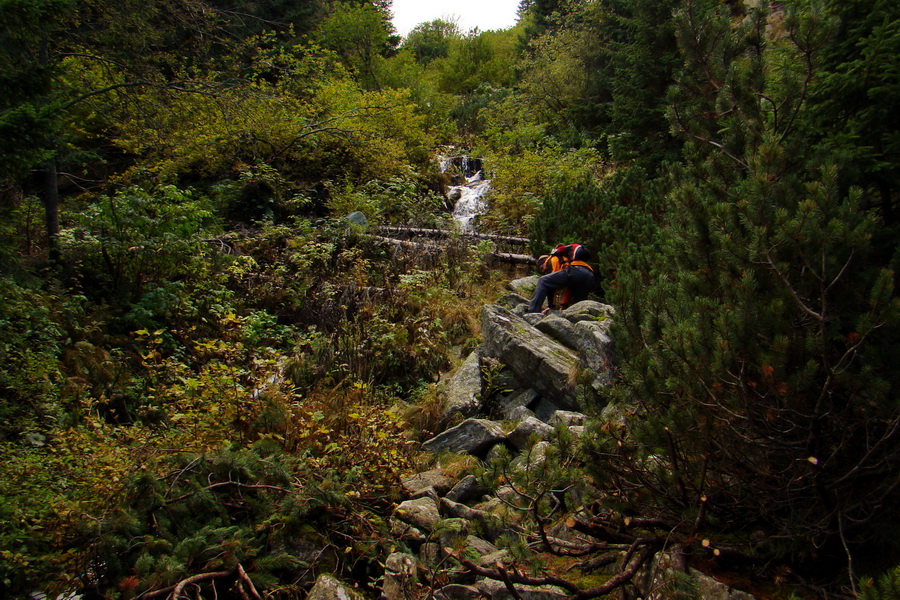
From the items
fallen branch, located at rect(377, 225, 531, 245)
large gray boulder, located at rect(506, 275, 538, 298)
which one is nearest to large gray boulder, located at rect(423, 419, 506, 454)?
large gray boulder, located at rect(506, 275, 538, 298)

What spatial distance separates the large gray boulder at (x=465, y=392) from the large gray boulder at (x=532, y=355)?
373 mm

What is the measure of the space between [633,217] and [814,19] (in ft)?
15.8

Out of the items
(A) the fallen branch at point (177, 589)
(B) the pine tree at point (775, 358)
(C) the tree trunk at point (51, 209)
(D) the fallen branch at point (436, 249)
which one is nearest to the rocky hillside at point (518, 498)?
(B) the pine tree at point (775, 358)

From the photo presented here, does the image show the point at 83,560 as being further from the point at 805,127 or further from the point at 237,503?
the point at 805,127

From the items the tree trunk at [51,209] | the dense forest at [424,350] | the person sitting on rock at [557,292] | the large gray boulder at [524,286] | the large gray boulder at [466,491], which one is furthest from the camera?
the large gray boulder at [524,286]

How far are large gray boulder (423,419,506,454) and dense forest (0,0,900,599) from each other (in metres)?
0.31

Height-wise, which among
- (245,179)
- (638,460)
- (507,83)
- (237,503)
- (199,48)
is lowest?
(237,503)

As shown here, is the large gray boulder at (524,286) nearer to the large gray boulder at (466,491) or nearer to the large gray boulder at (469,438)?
the large gray boulder at (469,438)

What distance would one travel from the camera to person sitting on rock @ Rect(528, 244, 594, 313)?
281 inches

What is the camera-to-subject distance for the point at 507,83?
31.8 m

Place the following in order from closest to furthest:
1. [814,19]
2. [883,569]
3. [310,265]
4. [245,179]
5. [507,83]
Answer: [883,569] → [814,19] → [310,265] → [245,179] → [507,83]

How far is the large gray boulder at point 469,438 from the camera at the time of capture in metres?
4.65

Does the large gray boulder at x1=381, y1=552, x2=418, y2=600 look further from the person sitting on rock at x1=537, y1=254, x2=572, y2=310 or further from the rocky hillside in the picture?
the person sitting on rock at x1=537, y1=254, x2=572, y2=310

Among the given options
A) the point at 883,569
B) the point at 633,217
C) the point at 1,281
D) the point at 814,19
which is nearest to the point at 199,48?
the point at 1,281
